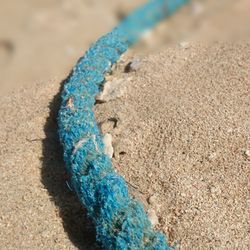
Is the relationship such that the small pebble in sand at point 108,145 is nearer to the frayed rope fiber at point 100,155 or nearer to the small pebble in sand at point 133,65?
the frayed rope fiber at point 100,155

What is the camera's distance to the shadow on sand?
5.62ft

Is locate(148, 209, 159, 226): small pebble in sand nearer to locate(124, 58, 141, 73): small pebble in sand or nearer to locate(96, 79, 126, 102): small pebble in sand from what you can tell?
locate(96, 79, 126, 102): small pebble in sand

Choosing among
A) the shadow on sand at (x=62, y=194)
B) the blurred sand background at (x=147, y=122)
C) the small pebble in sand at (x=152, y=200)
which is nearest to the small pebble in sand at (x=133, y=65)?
the blurred sand background at (x=147, y=122)

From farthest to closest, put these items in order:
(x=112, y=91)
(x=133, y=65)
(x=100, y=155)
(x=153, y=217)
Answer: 1. (x=133, y=65)
2. (x=112, y=91)
3. (x=100, y=155)
4. (x=153, y=217)

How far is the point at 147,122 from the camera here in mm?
2043

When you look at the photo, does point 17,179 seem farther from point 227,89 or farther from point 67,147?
point 227,89

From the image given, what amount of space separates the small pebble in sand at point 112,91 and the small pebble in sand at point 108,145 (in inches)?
9.9

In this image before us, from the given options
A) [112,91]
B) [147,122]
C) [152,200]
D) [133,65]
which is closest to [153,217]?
[152,200]

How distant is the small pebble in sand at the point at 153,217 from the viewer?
1675 mm

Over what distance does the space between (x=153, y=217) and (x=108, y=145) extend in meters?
0.39

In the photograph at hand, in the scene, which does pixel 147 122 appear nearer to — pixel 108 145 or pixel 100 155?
pixel 108 145

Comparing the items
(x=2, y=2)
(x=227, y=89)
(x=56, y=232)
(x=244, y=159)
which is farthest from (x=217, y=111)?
(x=2, y=2)

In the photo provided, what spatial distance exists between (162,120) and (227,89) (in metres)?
0.29

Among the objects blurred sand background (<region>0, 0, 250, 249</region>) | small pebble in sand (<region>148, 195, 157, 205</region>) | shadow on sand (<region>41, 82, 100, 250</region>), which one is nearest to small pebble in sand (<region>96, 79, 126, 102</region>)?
blurred sand background (<region>0, 0, 250, 249</region>)
